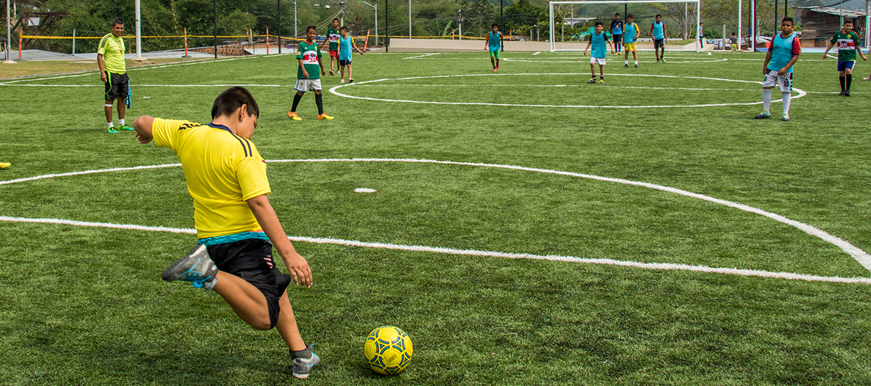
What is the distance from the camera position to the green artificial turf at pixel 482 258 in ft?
12.9

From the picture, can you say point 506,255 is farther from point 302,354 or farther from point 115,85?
point 115,85

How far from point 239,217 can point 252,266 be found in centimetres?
24

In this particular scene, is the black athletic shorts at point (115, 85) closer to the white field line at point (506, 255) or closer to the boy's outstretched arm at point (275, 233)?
the white field line at point (506, 255)

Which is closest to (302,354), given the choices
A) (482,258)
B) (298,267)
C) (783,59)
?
(298,267)

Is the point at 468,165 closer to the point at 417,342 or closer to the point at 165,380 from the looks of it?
the point at 417,342

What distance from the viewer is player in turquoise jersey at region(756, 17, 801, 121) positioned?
43.2ft

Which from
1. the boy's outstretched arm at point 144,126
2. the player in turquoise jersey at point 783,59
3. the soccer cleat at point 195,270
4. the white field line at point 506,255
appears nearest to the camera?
the soccer cleat at point 195,270

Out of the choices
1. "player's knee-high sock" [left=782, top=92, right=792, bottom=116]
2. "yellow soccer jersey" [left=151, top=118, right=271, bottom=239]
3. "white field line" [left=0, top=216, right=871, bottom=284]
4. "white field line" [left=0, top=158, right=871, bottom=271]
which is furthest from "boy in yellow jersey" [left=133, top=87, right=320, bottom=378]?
"player's knee-high sock" [left=782, top=92, right=792, bottom=116]

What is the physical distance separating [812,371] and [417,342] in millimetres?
2040

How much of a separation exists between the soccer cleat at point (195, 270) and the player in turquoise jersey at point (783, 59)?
12239 millimetres

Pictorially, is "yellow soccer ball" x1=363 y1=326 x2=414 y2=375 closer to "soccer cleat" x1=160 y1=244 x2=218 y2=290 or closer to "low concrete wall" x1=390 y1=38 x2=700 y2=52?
"soccer cleat" x1=160 y1=244 x2=218 y2=290

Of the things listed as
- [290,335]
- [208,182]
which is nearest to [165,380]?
[290,335]

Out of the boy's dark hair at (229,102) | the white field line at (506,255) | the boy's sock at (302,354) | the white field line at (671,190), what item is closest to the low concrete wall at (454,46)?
the white field line at (671,190)

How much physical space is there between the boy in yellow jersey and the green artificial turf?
453 millimetres
